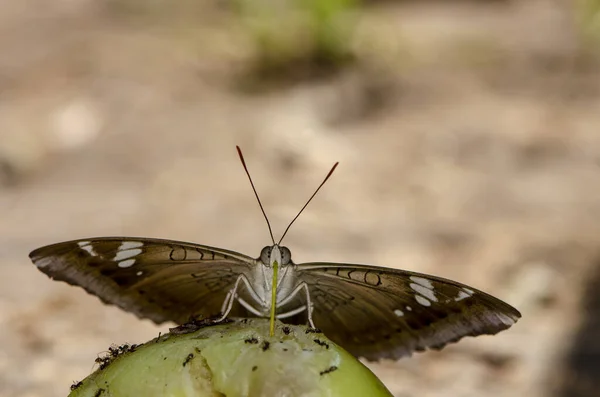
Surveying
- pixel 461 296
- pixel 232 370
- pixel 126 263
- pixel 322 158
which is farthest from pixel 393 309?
pixel 322 158

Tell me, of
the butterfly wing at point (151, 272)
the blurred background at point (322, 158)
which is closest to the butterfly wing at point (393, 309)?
the butterfly wing at point (151, 272)

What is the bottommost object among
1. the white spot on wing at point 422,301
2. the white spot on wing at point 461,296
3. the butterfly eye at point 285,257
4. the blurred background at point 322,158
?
the white spot on wing at point 461,296

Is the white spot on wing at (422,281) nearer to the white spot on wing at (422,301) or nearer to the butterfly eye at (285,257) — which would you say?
the white spot on wing at (422,301)

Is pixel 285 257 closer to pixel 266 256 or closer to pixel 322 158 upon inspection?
pixel 266 256

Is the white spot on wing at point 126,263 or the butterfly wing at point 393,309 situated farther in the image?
the white spot on wing at point 126,263

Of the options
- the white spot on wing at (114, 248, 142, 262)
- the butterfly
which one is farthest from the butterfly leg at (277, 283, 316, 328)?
the white spot on wing at (114, 248, 142, 262)

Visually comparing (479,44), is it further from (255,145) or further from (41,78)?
(41,78)

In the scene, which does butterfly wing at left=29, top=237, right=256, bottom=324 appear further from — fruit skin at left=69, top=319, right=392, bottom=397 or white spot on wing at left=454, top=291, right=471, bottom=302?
white spot on wing at left=454, top=291, right=471, bottom=302
